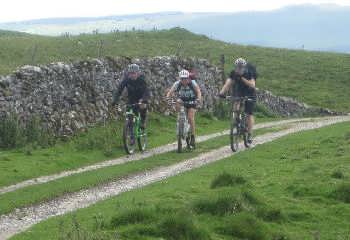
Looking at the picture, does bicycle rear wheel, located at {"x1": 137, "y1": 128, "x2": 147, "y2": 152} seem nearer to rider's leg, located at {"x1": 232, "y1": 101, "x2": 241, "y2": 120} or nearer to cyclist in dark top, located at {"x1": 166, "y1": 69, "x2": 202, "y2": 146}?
cyclist in dark top, located at {"x1": 166, "y1": 69, "x2": 202, "y2": 146}

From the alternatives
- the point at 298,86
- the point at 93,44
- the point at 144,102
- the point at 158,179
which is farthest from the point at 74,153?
the point at 298,86

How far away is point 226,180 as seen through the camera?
15.8 meters

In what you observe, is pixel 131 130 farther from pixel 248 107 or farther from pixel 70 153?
pixel 248 107

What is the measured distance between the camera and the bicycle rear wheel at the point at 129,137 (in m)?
24.2

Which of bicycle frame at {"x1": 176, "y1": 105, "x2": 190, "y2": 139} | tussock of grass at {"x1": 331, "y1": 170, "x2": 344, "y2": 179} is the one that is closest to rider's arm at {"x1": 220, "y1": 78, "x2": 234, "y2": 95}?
bicycle frame at {"x1": 176, "y1": 105, "x2": 190, "y2": 139}

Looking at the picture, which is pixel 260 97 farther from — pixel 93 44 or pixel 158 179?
pixel 158 179

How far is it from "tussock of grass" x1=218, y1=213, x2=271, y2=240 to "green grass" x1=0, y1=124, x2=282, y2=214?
17.1 ft

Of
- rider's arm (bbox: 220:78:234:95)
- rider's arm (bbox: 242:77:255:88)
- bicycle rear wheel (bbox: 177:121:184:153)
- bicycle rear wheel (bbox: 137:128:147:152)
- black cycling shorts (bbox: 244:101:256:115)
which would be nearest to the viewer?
rider's arm (bbox: 220:78:234:95)

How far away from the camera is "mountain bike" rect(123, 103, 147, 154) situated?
79.6 ft

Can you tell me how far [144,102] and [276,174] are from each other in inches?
312

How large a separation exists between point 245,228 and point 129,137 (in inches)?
519

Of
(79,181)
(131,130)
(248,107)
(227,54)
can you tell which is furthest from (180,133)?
(227,54)

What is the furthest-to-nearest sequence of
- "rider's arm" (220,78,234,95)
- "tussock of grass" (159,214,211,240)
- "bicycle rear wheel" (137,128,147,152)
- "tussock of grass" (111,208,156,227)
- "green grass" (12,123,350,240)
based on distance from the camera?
"bicycle rear wheel" (137,128,147,152), "rider's arm" (220,78,234,95), "tussock of grass" (111,208,156,227), "green grass" (12,123,350,240), "tussock of grass" (159,214,211,240)

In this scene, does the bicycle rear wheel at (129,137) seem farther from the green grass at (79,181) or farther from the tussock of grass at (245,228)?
the tussock of grass at (245,228)
